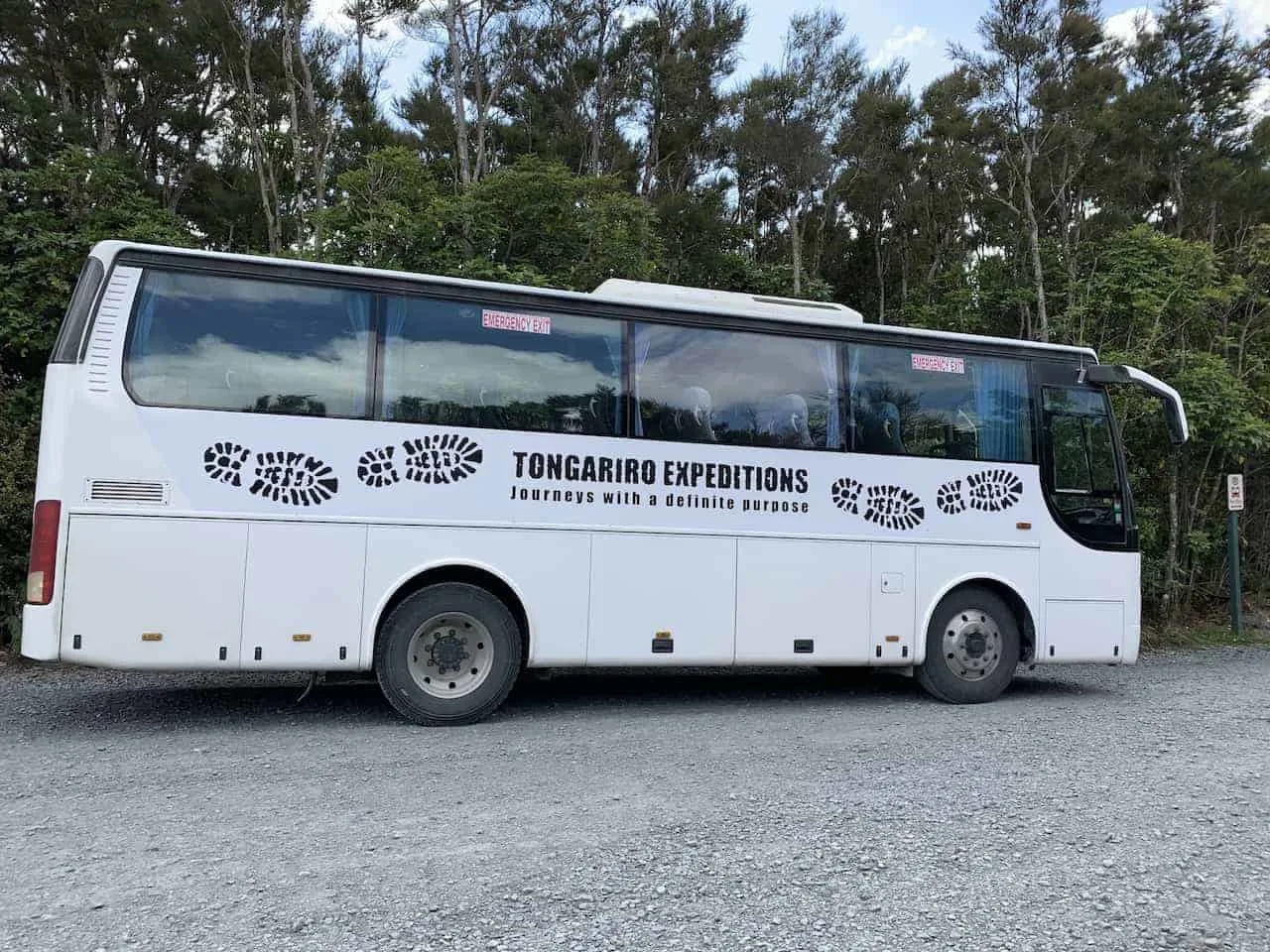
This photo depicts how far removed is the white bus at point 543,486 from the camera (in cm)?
623

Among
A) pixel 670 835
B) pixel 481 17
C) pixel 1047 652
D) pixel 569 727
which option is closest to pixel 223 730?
pixel 569 727

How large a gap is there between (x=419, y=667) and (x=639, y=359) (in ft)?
9.41

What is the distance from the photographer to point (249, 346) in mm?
6496

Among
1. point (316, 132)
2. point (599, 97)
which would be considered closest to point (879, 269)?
point (599, 97)

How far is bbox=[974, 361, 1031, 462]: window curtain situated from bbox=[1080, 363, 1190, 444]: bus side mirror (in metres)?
0.74

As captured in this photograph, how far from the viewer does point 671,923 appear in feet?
11.5

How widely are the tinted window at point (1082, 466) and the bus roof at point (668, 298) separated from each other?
513 millimetres

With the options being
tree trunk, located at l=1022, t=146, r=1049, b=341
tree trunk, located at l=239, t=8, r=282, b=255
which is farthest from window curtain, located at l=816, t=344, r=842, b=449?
tree trunk, located at l=239, t=8, r=282, b=255

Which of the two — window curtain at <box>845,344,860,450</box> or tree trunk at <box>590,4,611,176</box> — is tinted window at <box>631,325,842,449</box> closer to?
window curtain at <box>845,344,860,450</box>

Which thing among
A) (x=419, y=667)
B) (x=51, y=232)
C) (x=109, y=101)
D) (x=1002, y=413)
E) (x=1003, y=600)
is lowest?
(x=419, y=667)

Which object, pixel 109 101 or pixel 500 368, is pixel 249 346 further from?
pixel 109 101

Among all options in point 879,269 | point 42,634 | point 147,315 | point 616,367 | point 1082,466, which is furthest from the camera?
point 879,269

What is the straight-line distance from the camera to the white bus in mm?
6227

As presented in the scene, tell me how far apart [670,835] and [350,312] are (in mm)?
4300
